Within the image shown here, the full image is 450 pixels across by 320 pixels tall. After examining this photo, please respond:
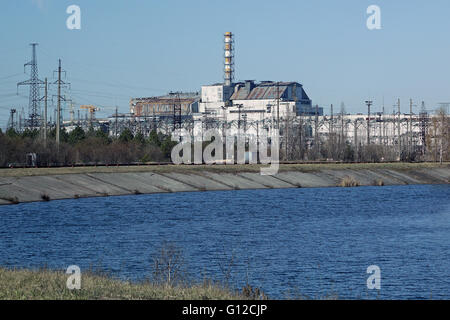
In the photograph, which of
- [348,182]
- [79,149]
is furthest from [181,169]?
[348,182]

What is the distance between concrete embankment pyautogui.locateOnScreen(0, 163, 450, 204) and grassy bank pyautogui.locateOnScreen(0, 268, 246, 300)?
32.4 meters

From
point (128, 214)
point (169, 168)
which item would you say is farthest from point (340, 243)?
point (169, 168)

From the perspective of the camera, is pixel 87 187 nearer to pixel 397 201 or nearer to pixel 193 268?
pixel 397 201

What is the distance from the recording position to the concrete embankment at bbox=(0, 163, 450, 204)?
174ft

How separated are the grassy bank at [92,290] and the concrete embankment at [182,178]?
32.4m

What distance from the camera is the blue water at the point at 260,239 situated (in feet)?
75.3

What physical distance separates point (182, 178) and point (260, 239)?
32.3m

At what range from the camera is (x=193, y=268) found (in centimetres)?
2436

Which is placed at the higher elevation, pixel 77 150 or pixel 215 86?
pixel 215 86

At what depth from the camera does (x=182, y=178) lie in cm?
6512
